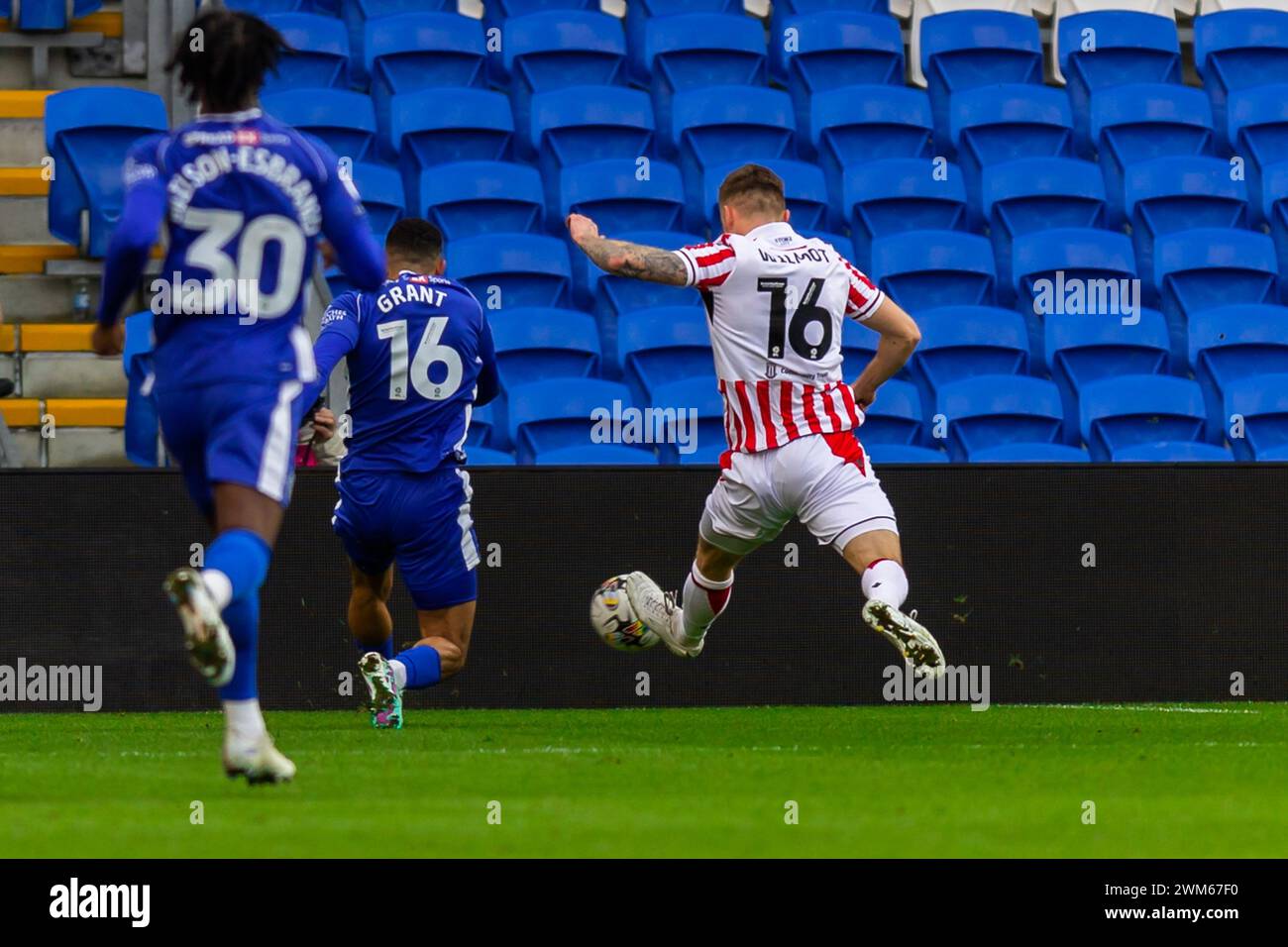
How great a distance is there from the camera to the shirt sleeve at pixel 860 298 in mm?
7672

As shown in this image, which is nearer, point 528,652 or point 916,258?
point 528,652

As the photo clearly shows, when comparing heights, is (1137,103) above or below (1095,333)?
above

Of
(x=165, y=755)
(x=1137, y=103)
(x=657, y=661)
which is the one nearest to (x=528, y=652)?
(x=657, y=661)

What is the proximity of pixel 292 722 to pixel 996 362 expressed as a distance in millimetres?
5272

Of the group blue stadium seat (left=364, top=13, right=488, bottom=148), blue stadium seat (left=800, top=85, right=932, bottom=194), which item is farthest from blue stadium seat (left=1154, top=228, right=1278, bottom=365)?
blue stadium seat (left=364, top=13, right=488, bottom=148)

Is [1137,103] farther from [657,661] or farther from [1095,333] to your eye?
[657,661]

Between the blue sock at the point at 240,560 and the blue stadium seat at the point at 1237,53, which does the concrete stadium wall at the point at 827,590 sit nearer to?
the blue sock at the point at 240,560

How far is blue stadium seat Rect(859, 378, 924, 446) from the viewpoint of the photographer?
1137 centimetres

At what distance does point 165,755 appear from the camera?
263 inches

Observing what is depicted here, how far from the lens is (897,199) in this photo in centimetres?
1274

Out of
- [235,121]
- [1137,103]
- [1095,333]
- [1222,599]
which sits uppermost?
[1137,103]

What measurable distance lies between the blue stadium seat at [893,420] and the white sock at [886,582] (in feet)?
14.0

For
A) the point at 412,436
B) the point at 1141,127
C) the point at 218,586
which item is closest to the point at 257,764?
the point at 218,586

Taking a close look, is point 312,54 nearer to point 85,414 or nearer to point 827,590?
point 85,414
